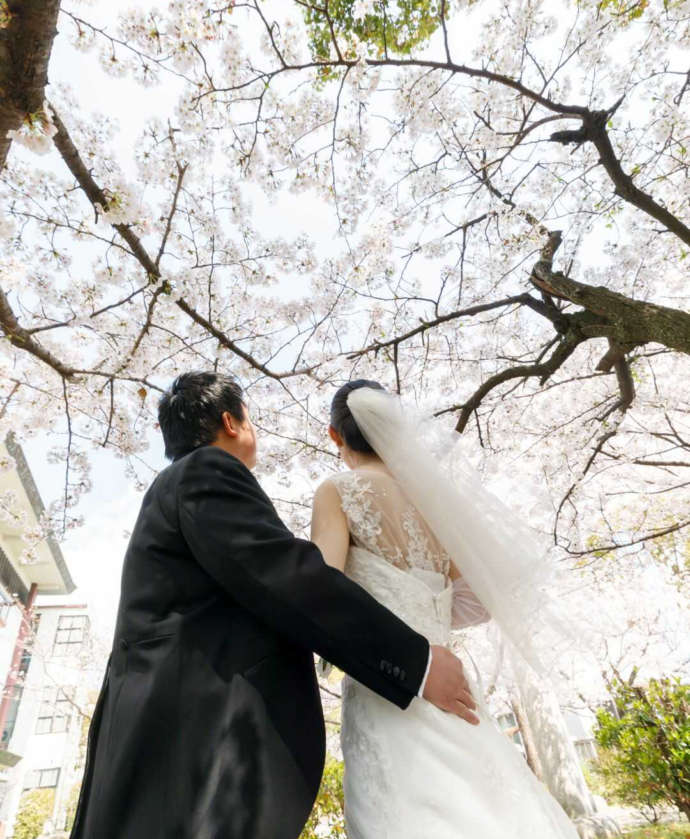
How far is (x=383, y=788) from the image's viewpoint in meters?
1.06

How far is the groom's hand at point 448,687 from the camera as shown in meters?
1.10

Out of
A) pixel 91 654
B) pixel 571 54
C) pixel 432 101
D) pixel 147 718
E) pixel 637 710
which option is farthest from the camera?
pixel 91 654

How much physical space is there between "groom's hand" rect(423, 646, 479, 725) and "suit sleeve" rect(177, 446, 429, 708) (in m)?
0.04

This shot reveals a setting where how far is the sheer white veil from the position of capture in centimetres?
147

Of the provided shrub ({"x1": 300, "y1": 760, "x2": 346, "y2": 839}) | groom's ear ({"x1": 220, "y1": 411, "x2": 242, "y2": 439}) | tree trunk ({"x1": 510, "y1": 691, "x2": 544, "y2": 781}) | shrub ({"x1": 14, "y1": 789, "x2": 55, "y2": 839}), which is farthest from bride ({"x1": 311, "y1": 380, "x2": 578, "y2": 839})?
shrub ({"x1": 14, "y1": 789, "x2": 55, "y2": 839})

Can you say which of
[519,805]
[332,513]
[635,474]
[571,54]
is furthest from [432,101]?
[635,474]

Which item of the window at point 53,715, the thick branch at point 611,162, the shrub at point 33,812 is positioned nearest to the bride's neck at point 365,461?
the thick branch at point 611,162

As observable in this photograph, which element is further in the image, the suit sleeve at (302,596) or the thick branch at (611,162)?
the thick branch at (611,162)

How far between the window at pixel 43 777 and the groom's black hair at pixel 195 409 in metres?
21.1

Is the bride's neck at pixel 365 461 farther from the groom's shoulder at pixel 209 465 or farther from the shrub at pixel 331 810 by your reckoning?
the shrub at pixel 331 810

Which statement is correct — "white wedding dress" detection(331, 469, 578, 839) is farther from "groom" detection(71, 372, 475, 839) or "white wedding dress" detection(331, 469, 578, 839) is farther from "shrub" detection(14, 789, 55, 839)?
"shrub" detection(14, 789, 55, 839)

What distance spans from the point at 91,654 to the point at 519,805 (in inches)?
550

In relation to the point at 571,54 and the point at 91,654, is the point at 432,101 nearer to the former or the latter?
the point at 571,54

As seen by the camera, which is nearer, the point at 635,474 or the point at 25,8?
the point at 25,8
